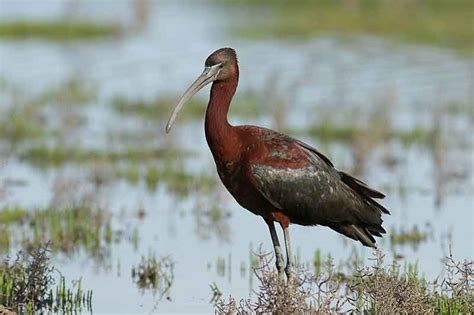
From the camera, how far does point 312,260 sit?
1062 centimetres

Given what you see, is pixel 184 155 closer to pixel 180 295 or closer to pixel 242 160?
pixel 180 295

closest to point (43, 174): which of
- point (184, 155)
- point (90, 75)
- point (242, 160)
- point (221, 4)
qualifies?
point (184, 155)

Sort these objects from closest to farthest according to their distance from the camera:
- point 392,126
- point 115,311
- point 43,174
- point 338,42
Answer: point 115,311, point 43,174, point 392,126, point 338,42

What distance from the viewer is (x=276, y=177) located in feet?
28.1

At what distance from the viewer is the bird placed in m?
8.51

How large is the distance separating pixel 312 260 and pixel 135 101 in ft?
28.0

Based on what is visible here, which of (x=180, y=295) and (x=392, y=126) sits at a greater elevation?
(x=392, y=126)

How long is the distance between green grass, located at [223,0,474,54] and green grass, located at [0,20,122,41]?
3036 millimetres

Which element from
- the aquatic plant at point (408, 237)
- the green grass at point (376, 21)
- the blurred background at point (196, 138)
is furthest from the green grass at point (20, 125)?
the green grass at point (376, 21)

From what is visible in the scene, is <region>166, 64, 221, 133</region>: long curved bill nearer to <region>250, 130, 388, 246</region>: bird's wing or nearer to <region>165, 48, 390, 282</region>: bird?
<region>165, 48, 390, 282</region>: bird

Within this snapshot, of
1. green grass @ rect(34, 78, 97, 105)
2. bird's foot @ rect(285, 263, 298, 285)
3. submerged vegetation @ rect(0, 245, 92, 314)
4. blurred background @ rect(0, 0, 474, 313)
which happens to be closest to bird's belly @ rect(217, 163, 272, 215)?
bird's foot @ rect(285, 263, 298, 285)

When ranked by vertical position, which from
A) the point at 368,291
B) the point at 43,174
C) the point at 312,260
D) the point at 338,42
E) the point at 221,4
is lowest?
the point at 368,291

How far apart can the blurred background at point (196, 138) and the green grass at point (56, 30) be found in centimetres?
5

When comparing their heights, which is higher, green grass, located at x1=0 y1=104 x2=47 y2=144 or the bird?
green grass, located at x1=0 y1=104 x2=47 y2=144
